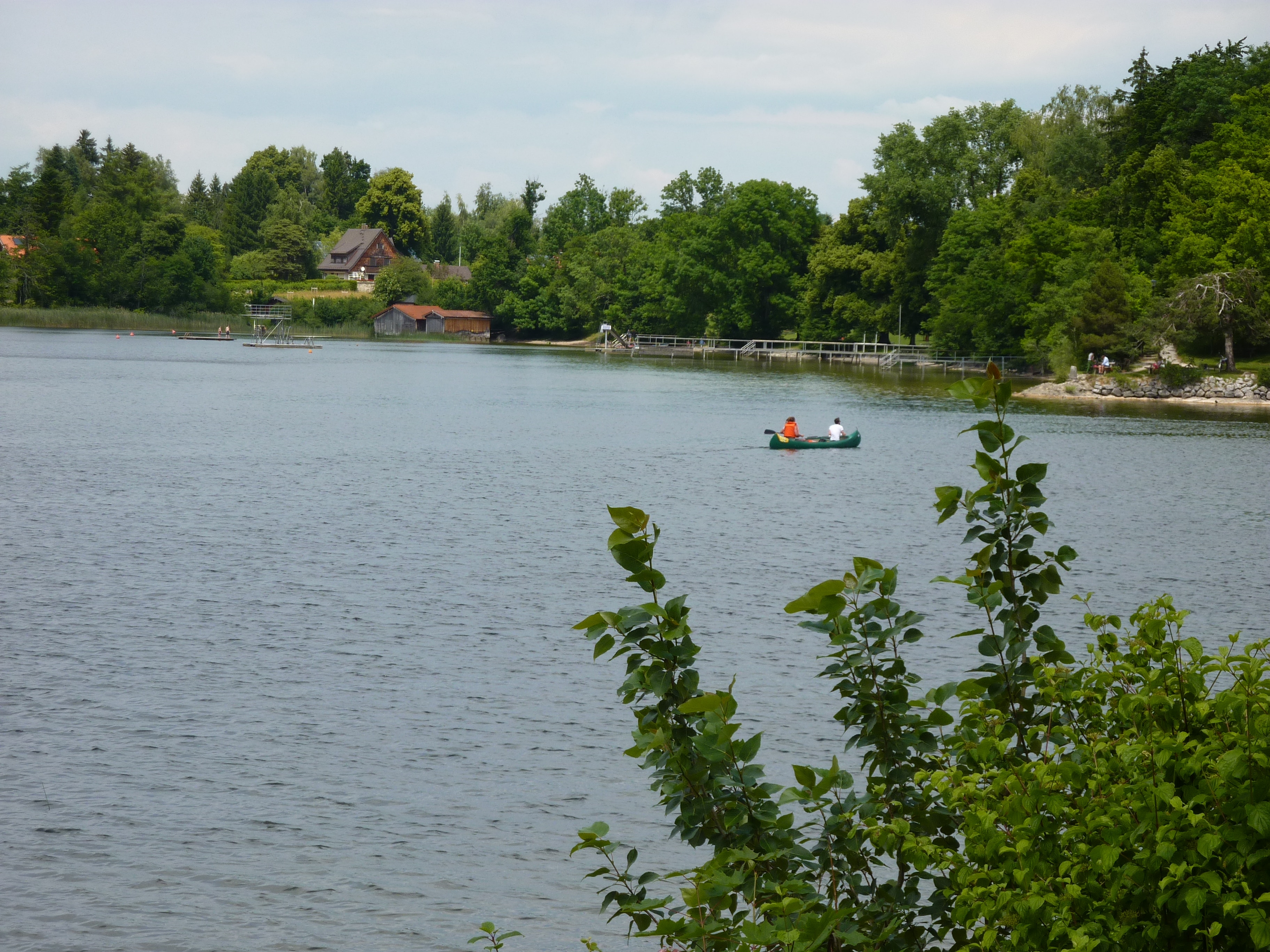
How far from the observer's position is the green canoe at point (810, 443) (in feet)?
145

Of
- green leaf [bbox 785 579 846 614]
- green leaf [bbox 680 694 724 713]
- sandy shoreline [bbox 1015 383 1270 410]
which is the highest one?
sandy shoreline [bbox 1015 383 1270 410]

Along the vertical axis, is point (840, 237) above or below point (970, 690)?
above

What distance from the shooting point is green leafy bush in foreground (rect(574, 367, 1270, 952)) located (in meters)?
4.10

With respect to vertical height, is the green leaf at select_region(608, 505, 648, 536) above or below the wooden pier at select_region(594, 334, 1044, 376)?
below

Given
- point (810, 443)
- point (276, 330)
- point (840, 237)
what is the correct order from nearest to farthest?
point (810, 443)
point (840, 237)
point (276, 330)

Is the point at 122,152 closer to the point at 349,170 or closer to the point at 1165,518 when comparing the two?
the point at 349,170

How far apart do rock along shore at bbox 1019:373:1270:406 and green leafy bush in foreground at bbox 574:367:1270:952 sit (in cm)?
7013

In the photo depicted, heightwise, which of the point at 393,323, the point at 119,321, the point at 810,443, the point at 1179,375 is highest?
the point at 393,323

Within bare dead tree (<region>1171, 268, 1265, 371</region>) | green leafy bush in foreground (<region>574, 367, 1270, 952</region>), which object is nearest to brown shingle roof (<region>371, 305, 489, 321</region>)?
bare dead tree (<region>1171, 268, 1265, 371</region>)

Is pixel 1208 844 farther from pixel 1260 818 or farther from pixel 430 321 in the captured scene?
pixel 430 321

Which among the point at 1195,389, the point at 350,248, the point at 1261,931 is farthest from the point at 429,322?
the point at 1261,931

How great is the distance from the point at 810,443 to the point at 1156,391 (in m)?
39.8

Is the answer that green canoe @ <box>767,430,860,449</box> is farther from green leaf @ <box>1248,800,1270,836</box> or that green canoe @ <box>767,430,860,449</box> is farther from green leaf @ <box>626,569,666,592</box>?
green leaf @ <box>1248,800,1270,836</box>

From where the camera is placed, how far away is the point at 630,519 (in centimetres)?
469
